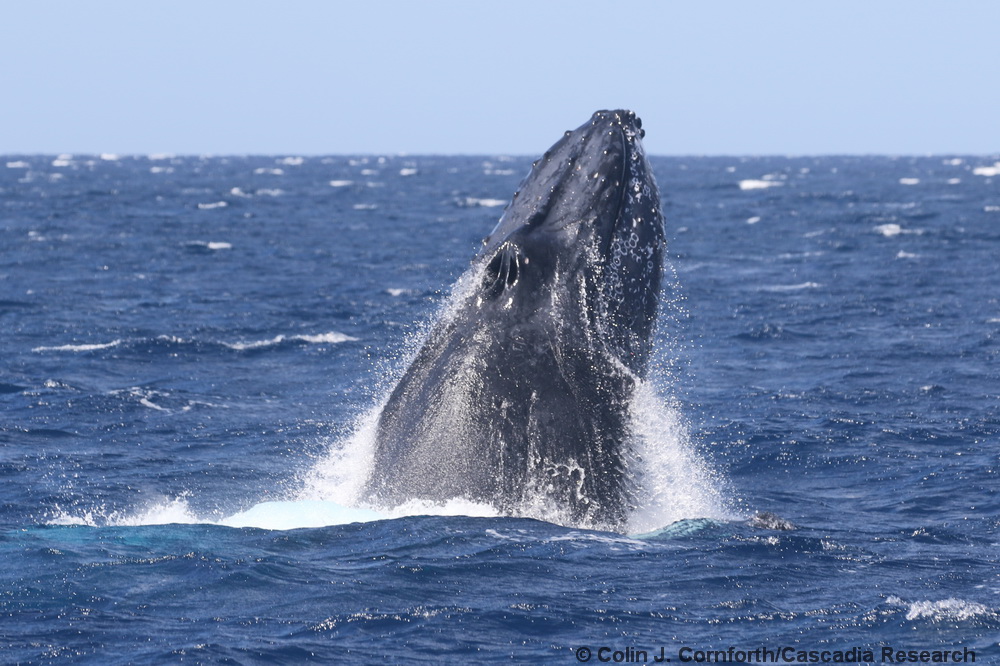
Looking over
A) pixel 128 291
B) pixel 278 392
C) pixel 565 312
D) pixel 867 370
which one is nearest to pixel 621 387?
pixel 565 312

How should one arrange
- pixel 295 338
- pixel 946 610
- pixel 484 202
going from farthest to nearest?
pixel 484 202
pixel 295 338
pixel 946 610

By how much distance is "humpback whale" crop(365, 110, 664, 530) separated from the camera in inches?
399

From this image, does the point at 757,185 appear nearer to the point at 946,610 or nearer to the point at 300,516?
the point at 300,516

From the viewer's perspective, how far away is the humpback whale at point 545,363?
10.1 metres

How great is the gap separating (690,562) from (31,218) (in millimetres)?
54272

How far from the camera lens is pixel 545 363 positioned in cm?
1024

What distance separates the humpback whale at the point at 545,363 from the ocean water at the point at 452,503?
0.96 ft

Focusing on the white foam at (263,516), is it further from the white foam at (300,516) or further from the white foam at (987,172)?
the white foam at (987,172)

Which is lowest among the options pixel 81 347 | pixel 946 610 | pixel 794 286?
pixel 81 347

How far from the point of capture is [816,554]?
433 inches

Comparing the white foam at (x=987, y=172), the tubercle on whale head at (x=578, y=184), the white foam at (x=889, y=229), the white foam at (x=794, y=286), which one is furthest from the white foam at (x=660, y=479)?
the white foam at (x=987, y=172)

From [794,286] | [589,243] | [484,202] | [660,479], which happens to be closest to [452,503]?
[660,479]

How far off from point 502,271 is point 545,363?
0.85 m

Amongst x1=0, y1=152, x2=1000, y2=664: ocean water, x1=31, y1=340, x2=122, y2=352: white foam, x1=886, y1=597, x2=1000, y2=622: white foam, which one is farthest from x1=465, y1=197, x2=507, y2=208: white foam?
x1=886, y1=597, x2=1000, y2=622: white foam
